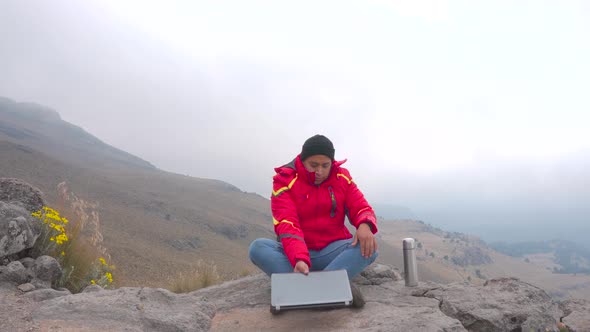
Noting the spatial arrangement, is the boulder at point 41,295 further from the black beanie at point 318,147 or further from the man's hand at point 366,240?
the man's hand at point 366,240

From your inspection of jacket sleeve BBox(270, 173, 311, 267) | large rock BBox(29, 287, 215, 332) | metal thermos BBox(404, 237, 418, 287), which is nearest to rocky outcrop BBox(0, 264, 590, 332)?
large rock BBox(29, 287, 215, 332)

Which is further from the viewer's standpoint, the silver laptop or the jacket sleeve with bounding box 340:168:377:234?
the jacket sleeve with bounding box 340:168:377:234

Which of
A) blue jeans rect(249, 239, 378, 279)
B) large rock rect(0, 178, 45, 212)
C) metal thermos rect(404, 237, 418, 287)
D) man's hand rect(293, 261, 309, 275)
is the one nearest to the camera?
man's hand rect(293, 261, 309, 275)

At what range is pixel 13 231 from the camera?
4230mm

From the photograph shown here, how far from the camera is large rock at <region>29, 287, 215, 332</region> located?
3176 millimetres

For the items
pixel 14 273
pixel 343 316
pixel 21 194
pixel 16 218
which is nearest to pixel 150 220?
pixel 21 194

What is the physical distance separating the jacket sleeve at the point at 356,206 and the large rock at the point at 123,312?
1.83 meters

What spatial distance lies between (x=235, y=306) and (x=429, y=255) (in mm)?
75826

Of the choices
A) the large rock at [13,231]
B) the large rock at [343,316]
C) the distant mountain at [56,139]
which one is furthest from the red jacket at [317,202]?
the distant mountain at [56,139]

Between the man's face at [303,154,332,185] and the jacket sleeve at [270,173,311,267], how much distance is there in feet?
0.80

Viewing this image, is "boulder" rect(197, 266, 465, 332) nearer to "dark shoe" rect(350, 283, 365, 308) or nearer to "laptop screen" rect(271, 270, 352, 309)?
"dark shoe" rect(350, 283, 365, 308)

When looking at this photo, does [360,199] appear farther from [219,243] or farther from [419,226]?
[419,226]

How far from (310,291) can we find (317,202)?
1.05m

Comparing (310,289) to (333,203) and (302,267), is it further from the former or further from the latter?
(333,203)
